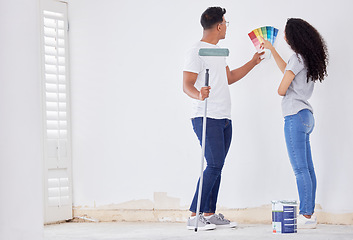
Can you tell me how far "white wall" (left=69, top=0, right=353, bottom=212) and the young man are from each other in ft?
0.92

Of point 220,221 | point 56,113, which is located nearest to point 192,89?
point 220,221

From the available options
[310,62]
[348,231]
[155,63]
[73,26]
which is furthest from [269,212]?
[73,26]

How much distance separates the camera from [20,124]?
1946 mm

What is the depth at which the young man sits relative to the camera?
353 centimetres

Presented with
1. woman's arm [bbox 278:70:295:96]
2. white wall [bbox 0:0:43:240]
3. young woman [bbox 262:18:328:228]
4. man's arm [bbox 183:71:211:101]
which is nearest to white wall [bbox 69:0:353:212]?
young woman [bbox 262:18:328:228]

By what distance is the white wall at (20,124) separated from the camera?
6.23ft

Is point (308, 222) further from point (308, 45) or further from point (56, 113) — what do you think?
point (56, 113)

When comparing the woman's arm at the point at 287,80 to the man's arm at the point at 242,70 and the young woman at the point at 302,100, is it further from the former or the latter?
the man's arm at the point at 242,70

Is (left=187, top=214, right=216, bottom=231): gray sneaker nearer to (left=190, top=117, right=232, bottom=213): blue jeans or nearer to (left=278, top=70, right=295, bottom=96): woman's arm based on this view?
(left=190, top=117, right=232, bottom=213): blue jeans

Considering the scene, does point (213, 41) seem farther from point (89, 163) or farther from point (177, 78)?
point (89, 163)

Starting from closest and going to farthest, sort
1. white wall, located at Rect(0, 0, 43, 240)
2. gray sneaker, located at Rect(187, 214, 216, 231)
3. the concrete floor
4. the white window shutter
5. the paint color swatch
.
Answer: white wall, located at Rect(0, 0, 43, 240) < the concrete floor < gray sneaker, located at Rect(187, 214, 216, 231) < the paint color swatch < the white window shutter

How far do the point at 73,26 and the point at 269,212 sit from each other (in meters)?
2.08

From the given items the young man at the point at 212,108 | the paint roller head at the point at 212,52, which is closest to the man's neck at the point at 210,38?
the young man at the point at 212,108

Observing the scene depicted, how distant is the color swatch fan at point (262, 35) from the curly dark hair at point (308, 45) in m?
0.29
